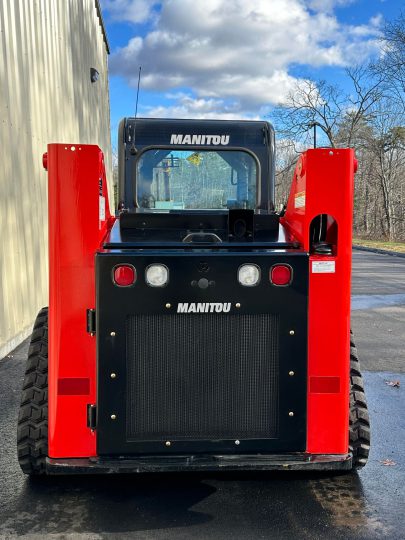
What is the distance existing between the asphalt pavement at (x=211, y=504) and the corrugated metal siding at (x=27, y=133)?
3370mm

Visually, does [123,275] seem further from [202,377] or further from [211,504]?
[211,504]

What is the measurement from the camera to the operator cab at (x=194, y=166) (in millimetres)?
4879

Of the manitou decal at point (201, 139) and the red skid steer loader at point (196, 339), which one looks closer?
the red skid steer loader at point (196, 339)

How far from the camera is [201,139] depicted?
16.3 feet

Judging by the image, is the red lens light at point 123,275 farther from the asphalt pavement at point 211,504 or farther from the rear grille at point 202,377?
the asphalt pavement at point 211,504

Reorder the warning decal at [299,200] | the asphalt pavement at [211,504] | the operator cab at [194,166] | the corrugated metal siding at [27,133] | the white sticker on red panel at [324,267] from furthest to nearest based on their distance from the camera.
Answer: the corrugated metal siding at [27,133]
the operator cab at [194,166]
the warning decal at [299,200]
the white sticker on red panel at [324,267]
the asphalt pavement at [211,504]

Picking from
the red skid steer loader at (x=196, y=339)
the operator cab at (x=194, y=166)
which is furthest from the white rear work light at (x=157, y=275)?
the operator cab at (x=194, y=166)

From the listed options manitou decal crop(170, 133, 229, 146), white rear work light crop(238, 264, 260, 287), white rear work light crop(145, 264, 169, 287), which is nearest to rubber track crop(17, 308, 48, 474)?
white rear work light crop(145, 264, 169, 287)

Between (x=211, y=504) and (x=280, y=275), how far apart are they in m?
1.34

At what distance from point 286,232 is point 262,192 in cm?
152

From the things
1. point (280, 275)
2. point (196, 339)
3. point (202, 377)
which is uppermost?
point (280, 275)

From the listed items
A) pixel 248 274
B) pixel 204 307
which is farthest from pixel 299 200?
pixel 204 307

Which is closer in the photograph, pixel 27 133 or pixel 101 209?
pixel 101 209

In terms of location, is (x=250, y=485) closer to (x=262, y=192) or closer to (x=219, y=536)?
(x=219, y=536)
